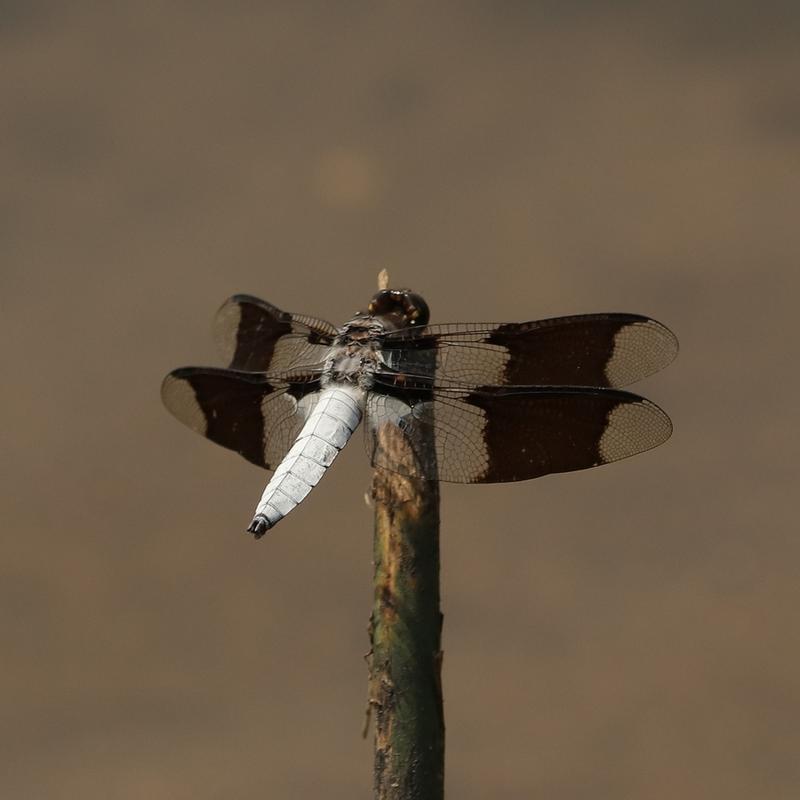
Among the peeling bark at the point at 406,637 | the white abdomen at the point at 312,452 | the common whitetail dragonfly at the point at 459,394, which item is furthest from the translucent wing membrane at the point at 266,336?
the peeling bark at the point at 406,637

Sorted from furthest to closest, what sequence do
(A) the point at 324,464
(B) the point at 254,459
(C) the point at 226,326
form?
1. (C) the point at 226,326
2. (B) the point at 254,459
3. (A) the point at 324,464

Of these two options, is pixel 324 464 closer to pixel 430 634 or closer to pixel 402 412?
pixel 402 412

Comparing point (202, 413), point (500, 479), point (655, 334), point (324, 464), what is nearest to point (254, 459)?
point (202, 413)

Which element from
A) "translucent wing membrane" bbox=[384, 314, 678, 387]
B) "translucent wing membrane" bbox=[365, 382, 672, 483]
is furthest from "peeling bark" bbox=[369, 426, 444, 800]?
"translucent wing membrane" bbox=[384, 314, 678, 387]

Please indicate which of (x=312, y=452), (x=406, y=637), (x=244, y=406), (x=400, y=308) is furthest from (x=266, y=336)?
(x=406, y=637)

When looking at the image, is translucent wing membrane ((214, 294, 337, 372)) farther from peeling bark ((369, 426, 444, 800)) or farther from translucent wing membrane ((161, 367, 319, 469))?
peeling bark ((369, 426, 444, 800))

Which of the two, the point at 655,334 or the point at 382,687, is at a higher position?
the point at 655,334

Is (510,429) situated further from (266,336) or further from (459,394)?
(266,336)

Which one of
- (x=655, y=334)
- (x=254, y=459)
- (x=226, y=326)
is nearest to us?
(x=655, y=334)
